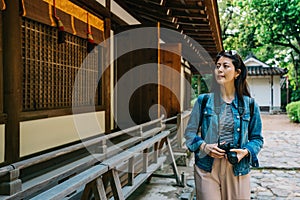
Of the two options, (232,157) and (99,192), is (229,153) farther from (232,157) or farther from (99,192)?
(99,192)

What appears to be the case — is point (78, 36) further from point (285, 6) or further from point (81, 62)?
point (285, 6)

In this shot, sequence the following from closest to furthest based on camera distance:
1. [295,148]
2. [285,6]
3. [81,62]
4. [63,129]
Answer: [63,129] < [81,62] < [295,148] < [285,6]

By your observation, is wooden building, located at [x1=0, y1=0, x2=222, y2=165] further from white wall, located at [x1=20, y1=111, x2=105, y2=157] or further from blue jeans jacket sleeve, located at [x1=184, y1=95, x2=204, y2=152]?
blue jeans jacket sleeve, located at [x1=184, y1=95, x2=204, y2=152]

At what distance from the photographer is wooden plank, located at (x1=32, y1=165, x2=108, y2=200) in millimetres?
1824

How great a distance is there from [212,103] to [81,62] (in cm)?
296

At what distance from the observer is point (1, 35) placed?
9.39 feet

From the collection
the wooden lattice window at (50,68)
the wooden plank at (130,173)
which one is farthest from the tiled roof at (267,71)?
the wooden plank at (130,173)

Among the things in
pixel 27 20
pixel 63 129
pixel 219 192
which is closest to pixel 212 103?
pixel 219 192

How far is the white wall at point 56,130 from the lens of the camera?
346 centimetres

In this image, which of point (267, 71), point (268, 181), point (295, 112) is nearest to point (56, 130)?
point (268, 181)

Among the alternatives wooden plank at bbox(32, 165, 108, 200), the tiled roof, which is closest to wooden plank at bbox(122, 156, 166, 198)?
wooden plank at bbox(32, 165, 108, 200)

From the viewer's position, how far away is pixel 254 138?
1990 mm

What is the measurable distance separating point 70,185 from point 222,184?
98 centimetres

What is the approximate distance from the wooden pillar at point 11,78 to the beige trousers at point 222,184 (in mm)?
1808
